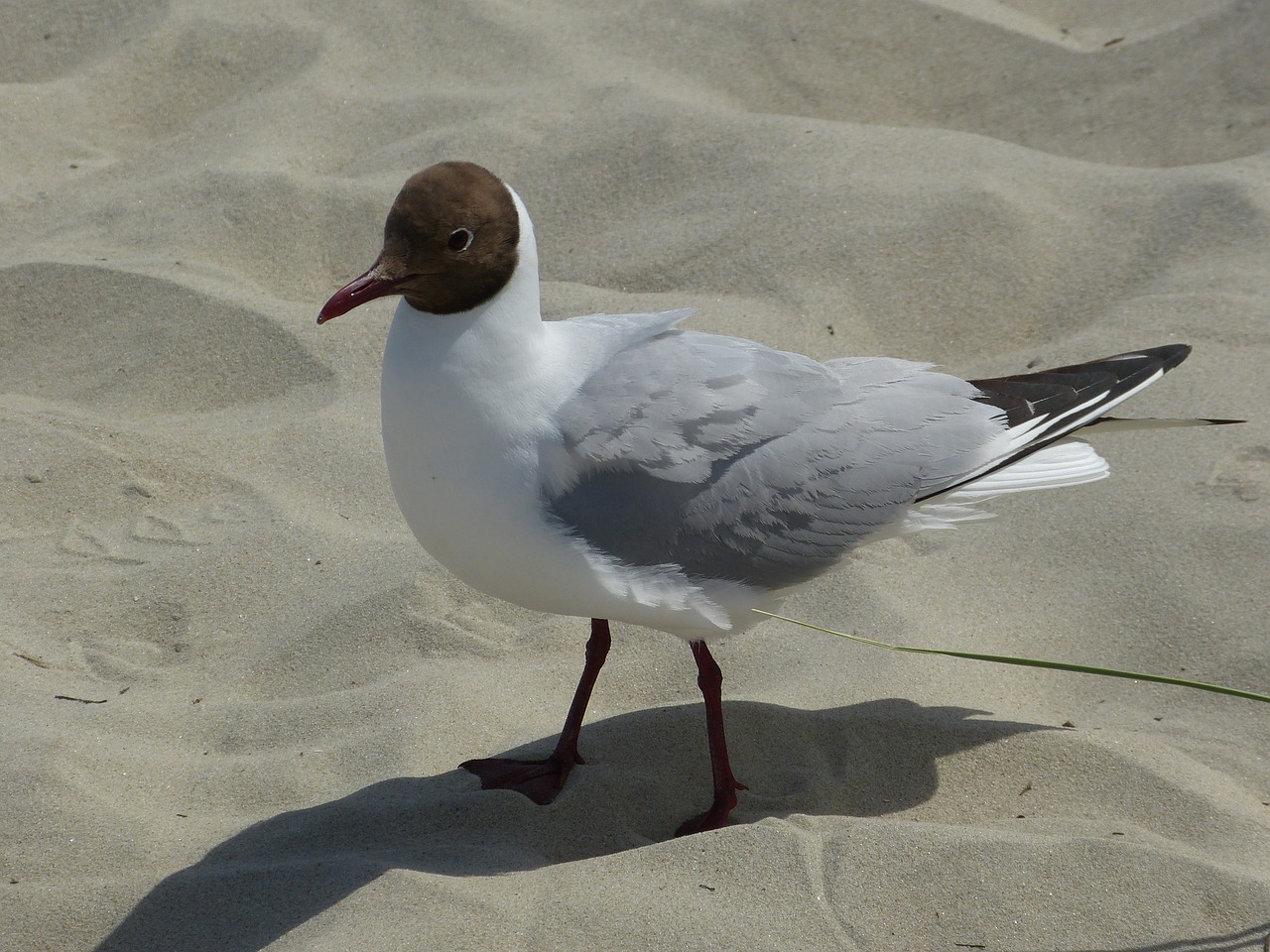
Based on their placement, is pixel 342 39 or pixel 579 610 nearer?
pixel 579 610

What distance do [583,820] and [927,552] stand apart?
152 centimetres

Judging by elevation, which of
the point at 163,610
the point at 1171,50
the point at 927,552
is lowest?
the point at 163,610

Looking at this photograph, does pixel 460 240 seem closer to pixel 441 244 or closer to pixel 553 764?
pixel 441 244

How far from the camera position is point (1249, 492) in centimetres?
372

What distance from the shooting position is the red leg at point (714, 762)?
9.12ft

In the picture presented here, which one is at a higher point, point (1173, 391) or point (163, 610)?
point (1173, 391)

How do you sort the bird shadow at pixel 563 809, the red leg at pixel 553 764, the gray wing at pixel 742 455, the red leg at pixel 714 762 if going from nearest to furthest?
the bird shadow at pixel 563 809 < the gray wing at pixel 742 455 < the red leg at pixel 714 762 < the red leg at pixel 553 764

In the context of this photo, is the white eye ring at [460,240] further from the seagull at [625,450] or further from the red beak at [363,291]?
the red beak at [363,291]

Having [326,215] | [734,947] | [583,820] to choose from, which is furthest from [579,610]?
[326,215]

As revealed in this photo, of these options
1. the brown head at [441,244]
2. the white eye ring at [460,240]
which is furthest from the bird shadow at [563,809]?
the white eye ring at [460,240]

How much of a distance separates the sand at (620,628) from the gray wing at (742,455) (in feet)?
1.90

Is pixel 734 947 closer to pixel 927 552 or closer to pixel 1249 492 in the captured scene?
pixel 927 552

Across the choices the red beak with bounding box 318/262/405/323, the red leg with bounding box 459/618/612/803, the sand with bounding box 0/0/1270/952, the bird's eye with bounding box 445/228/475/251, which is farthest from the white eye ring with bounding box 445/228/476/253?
the sand with bounding box 0/0/1270/952

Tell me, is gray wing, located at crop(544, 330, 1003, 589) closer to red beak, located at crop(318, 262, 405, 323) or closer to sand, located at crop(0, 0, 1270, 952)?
red beak, located at crop(318, 262, 405, 323)
